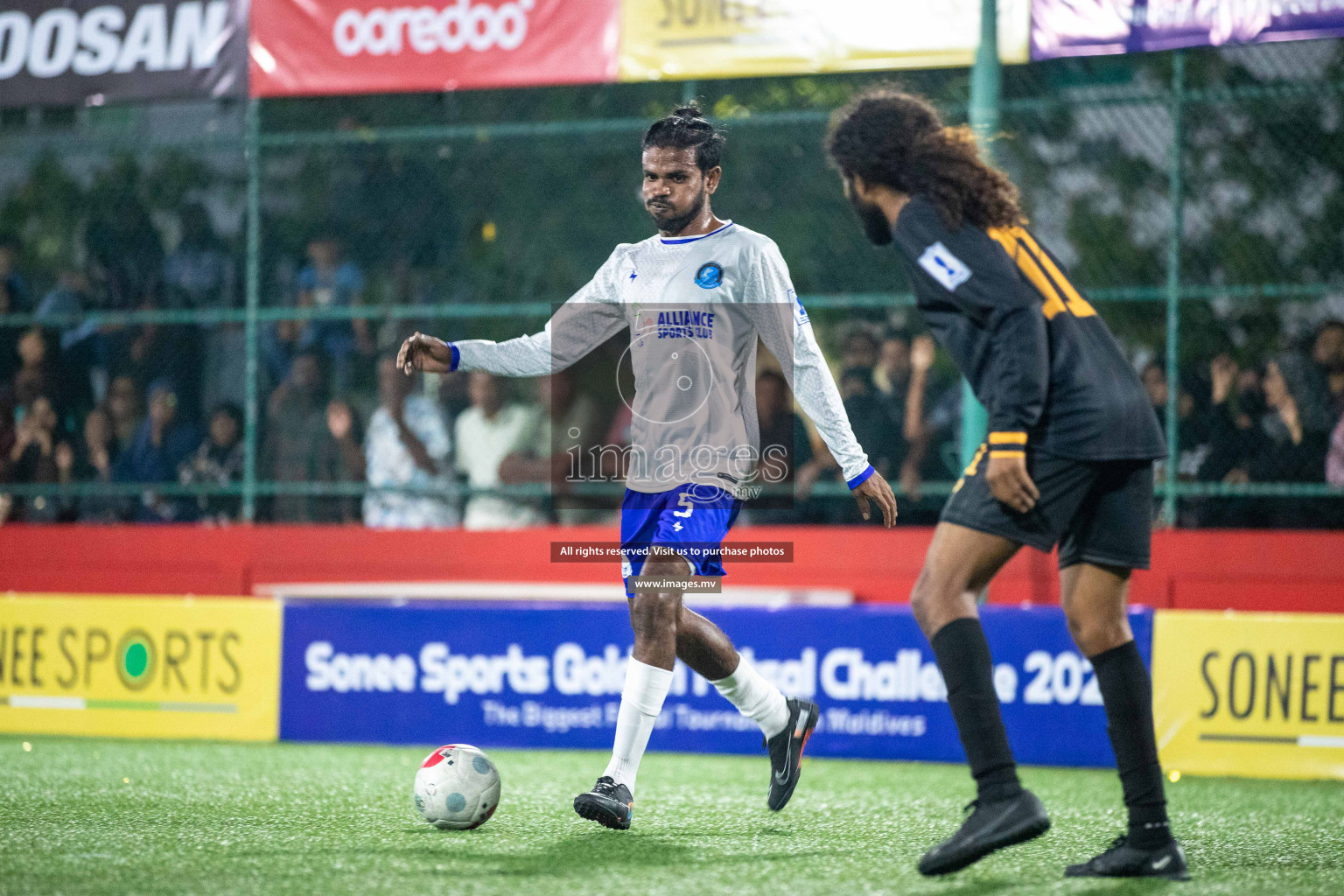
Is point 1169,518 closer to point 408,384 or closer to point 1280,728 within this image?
point 1280,728

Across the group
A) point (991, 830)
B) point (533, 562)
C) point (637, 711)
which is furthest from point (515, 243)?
point (991, 830)

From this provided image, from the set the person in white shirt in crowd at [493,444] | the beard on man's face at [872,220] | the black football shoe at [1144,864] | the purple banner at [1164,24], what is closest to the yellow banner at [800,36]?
the purple banner at [1164,24]

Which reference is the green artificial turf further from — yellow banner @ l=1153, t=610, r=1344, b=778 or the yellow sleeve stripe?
the yellow sleeve stripe

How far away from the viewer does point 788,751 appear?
5.19 m

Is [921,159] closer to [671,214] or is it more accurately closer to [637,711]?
[671,214]

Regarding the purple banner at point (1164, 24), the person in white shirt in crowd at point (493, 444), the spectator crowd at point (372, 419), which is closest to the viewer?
the purple banner at point (1164, 24)

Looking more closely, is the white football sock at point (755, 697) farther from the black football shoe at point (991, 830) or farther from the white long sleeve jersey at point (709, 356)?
the black football shoe at point (991, 830)

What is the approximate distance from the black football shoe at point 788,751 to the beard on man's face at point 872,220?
A: 6.12 feet

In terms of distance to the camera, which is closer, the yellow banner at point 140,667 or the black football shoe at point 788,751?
the black football shoe at point 788,751

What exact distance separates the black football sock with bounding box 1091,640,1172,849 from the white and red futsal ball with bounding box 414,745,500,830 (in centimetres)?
189

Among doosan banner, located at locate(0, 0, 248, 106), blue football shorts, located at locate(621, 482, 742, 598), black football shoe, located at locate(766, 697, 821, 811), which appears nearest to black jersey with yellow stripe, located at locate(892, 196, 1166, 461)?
blue football shorts, located at locate(621, 482, 742, 598)

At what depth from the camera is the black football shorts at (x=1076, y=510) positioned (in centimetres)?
381

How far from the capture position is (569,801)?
5.51 m

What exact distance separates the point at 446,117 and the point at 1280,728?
7328mm
